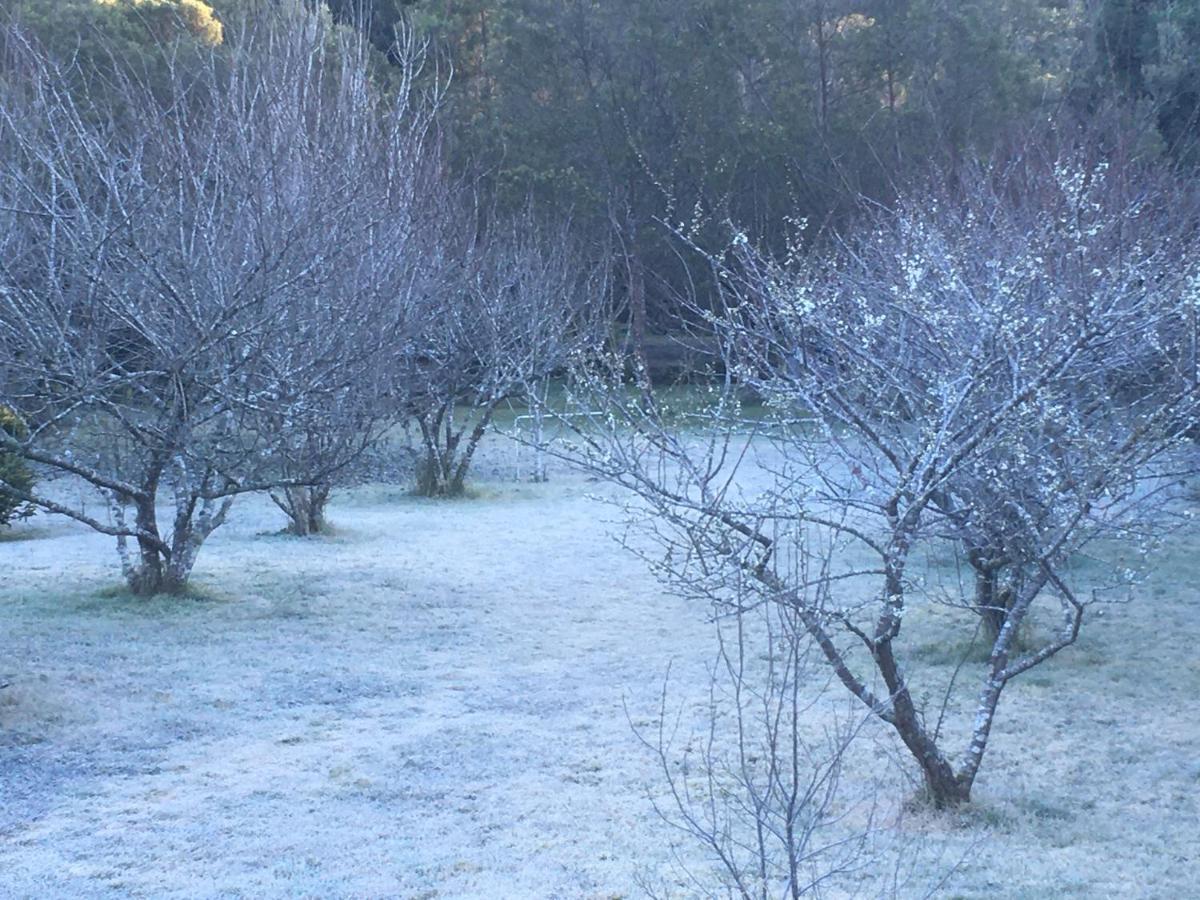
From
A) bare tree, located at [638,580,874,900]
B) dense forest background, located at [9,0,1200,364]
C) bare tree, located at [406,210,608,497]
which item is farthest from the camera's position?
dense forest background, located at [9,0,1200,364]

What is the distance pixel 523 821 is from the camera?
4.88 meters

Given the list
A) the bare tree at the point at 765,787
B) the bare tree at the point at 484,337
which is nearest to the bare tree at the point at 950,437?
the bare tree at the point at 765,787

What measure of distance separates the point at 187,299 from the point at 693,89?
18.3m

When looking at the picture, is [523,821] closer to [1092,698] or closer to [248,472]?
[1092,698]

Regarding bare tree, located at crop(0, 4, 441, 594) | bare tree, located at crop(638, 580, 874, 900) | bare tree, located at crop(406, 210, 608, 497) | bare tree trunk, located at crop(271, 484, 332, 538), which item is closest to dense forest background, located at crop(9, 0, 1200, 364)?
bare tree, located at crop(406, 210, 608, 497)

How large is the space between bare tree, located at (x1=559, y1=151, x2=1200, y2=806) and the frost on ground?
47cm

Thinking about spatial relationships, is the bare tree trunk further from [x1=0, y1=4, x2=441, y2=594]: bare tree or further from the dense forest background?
the dense forest background

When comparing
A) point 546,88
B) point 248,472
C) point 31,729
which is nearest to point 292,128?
point 248,472

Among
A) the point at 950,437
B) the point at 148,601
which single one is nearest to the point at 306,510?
the point at 148,601

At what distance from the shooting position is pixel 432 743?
589cm

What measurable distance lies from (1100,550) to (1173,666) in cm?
345

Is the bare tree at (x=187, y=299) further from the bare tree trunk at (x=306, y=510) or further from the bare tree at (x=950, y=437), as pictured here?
the bare tree trunk at (x=306, y=510)

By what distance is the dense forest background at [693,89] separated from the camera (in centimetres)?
2209

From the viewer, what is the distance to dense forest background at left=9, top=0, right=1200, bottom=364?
2209 cm
